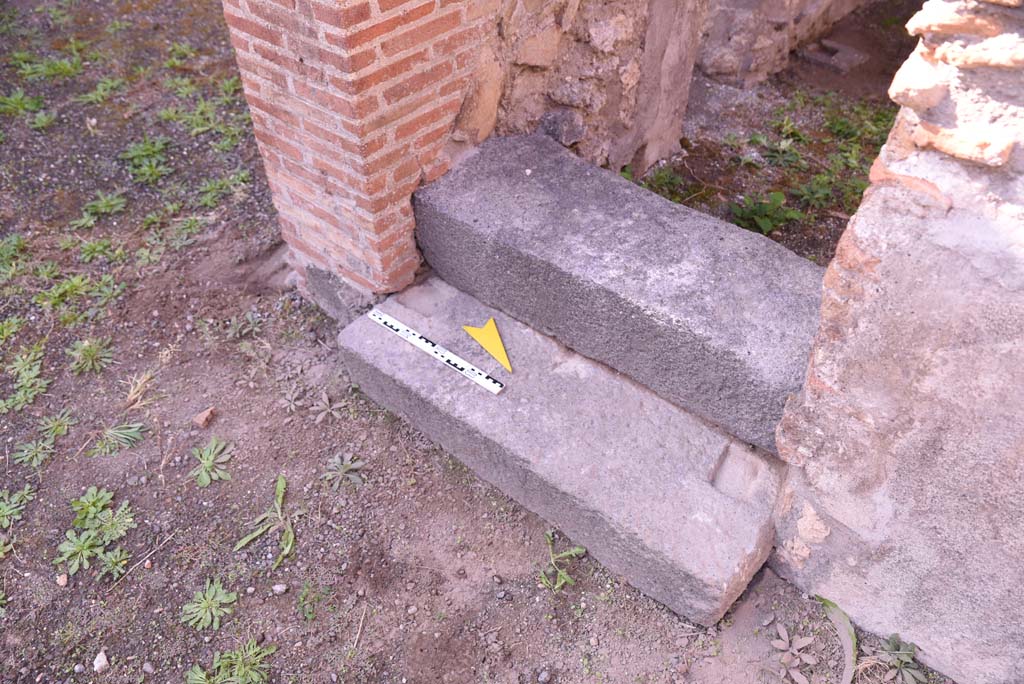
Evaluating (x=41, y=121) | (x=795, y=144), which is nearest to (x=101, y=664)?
(x=41, y=121)

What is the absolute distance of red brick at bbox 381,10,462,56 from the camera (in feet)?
7.29

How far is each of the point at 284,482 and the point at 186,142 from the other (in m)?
2.31

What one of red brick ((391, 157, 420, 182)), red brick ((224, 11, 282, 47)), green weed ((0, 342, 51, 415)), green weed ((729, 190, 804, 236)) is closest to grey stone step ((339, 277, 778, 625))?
red brick ((391, 157, 420, 182))

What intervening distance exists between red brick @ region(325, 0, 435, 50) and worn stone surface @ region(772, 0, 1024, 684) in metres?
1.39

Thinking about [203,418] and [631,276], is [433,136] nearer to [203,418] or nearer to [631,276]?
[631,276]

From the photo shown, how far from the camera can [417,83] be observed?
93.5 inches

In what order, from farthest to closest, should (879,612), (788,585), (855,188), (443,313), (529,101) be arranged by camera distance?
(855,188), (529,101), (443,313), (788,585), (879,612)

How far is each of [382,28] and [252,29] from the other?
46 centimetres

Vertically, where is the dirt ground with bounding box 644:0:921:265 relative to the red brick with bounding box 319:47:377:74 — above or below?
below

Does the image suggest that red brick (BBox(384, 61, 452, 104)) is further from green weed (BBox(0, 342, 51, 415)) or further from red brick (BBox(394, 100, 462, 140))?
green weed (BBox(0, 342, 51, 415))

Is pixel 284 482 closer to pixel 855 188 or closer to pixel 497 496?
pixel 497 496

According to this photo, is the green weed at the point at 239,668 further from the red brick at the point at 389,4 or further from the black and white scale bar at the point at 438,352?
the red brick at the point at 389,4

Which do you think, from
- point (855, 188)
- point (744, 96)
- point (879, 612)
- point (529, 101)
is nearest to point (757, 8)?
point (744, 96)

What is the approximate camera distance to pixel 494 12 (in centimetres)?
256
